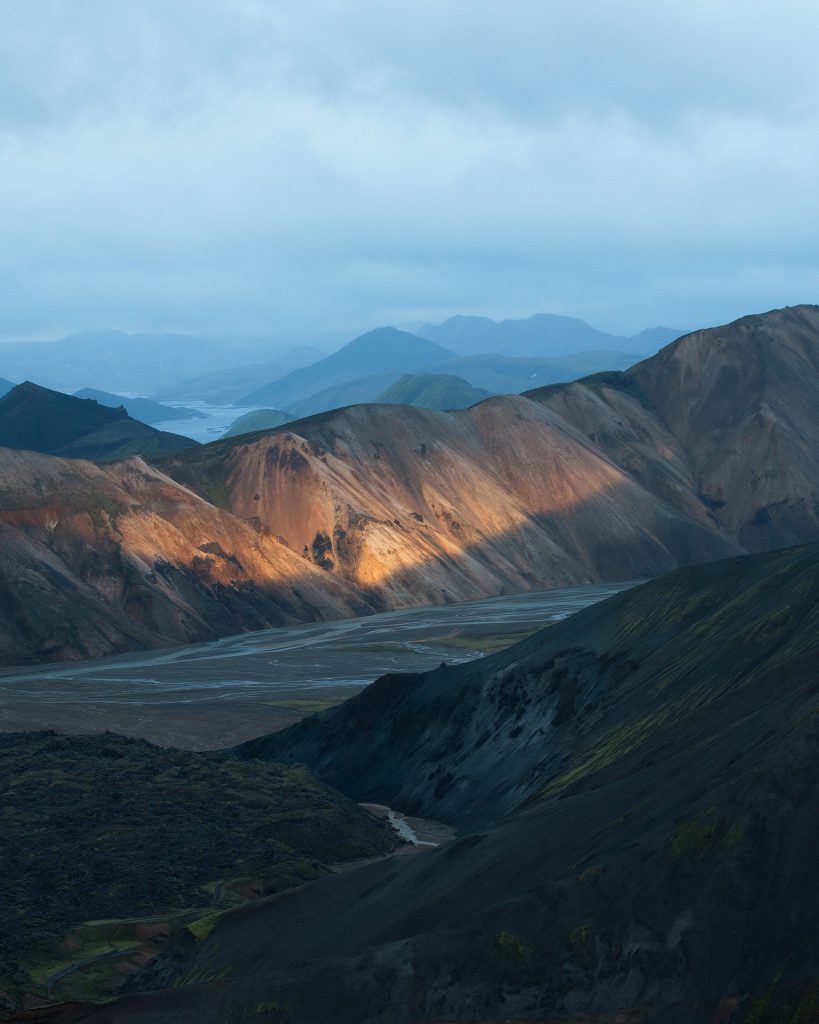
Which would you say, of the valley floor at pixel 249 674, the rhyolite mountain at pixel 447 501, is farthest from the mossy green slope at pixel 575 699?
the rhyolite mountain at pixel 447 501

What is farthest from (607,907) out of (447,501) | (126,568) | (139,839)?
(447,501)

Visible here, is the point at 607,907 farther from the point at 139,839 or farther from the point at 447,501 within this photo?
the point at 447,501

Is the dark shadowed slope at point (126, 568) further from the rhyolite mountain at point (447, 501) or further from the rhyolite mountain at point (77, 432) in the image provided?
the rhyolite mountain at point (77, 432)

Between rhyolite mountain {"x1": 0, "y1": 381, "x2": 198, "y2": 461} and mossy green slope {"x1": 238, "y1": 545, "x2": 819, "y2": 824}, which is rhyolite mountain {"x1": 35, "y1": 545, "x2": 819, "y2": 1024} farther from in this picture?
rhyolite mountain {"x1": 0, "y1": 381, "x2": 198, "y2": 461}

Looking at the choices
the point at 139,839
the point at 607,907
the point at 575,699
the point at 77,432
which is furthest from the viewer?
the point at 77,432

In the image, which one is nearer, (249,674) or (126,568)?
(249,674)

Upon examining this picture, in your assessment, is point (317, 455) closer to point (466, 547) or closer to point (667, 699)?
point (466, 547)

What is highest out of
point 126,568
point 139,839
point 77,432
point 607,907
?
point 77,432
